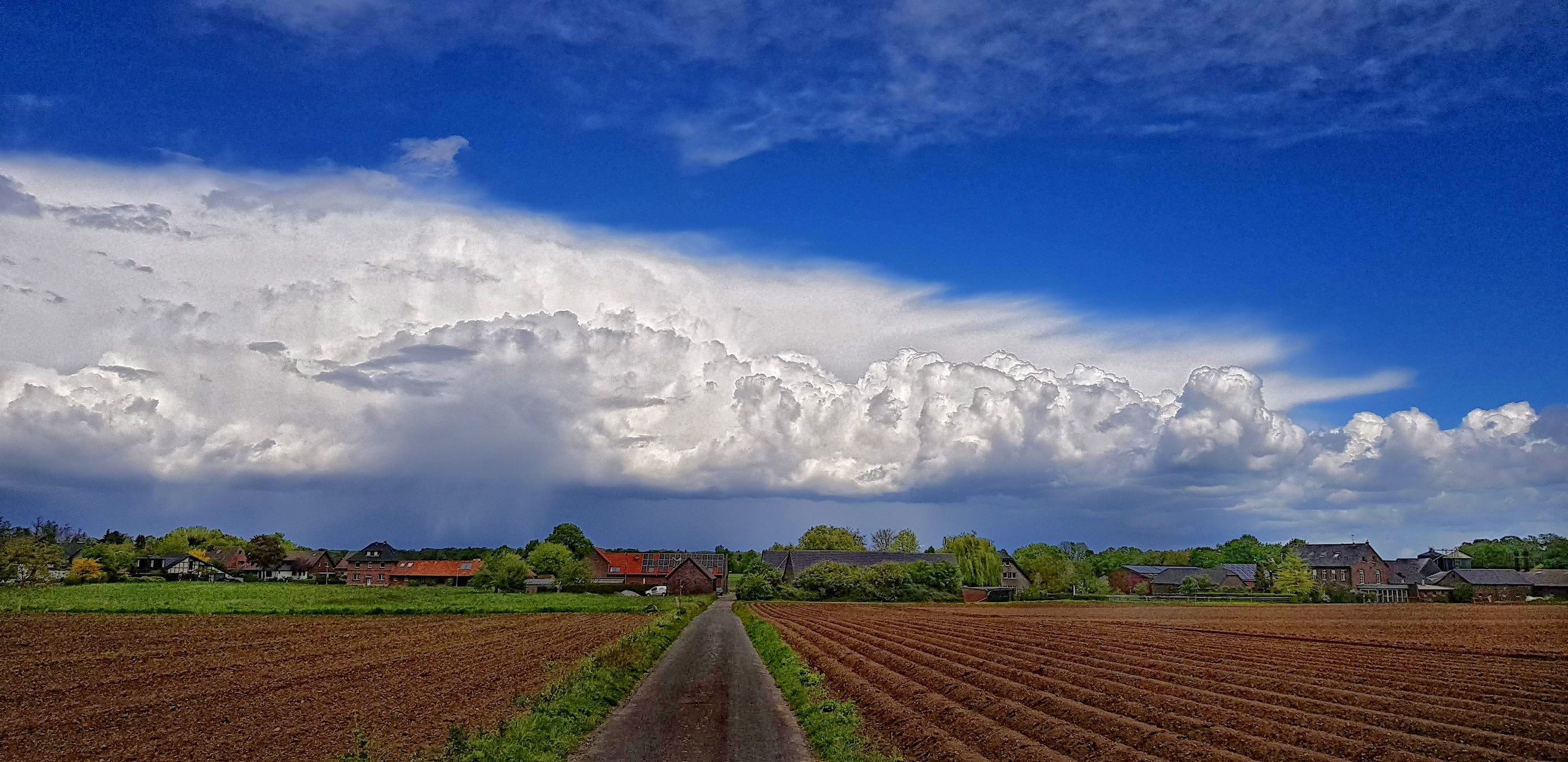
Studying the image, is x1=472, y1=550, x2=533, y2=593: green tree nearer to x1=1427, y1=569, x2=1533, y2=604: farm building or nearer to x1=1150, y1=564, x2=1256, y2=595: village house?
x1=1150, y1=564, x2=1256, y2=595: village house

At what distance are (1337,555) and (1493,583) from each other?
19263mm

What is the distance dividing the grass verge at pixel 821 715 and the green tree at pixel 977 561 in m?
101

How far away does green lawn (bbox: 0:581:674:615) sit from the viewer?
57.3 meters

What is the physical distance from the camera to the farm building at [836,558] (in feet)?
445

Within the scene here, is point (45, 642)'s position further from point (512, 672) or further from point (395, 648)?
point (512, 672)

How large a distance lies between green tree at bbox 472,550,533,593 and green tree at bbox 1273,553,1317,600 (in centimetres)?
10180

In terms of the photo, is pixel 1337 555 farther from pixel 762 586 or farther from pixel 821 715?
pixel 821 715

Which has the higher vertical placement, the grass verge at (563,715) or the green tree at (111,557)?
the green tree at (111,557)

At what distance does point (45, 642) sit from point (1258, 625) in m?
61.9

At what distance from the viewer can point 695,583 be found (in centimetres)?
13750

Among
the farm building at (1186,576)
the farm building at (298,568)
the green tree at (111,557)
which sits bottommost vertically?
the farm building at (1186,576)

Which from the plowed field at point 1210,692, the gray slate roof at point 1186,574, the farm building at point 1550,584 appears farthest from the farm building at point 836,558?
the plowed field at point 1210,692

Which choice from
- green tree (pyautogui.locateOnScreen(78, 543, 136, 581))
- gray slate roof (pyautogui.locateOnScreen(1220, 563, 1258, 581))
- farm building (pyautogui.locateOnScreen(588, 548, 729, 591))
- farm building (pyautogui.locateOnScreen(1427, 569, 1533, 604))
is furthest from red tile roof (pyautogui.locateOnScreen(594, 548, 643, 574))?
farm building (pyautogui.locateOnScreen(1427, 569, 1533, 604))

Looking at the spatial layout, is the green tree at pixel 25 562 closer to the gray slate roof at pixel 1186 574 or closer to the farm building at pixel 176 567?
the farm building at pixel 176 567
